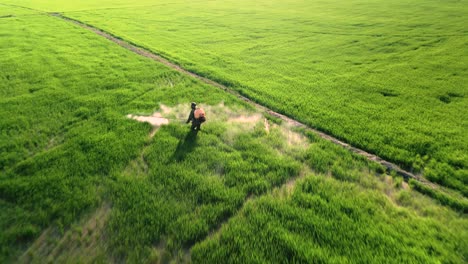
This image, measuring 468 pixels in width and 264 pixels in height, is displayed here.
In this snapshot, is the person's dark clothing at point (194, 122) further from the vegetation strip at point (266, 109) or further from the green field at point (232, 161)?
the vegetation strip at point (266, 109)

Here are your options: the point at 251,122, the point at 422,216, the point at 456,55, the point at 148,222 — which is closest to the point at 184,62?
the point at 251,122

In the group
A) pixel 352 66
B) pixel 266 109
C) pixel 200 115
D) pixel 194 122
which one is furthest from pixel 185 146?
pixel 352 66

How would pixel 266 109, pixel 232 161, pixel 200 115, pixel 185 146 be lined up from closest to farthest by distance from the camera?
pixel 232 161
pixel 185 146
pixel 200 115
pixel 266 109

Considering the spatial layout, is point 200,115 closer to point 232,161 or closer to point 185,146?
point 185,146

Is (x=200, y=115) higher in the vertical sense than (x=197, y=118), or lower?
higher

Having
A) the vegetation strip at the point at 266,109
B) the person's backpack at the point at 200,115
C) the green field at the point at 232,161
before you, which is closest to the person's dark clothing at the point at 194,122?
the person's backpack at the point at 200,115

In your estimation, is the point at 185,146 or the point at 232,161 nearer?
the point at 232,161

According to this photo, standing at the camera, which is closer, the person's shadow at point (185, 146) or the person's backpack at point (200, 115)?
the person's shadow at point (185, 146)
